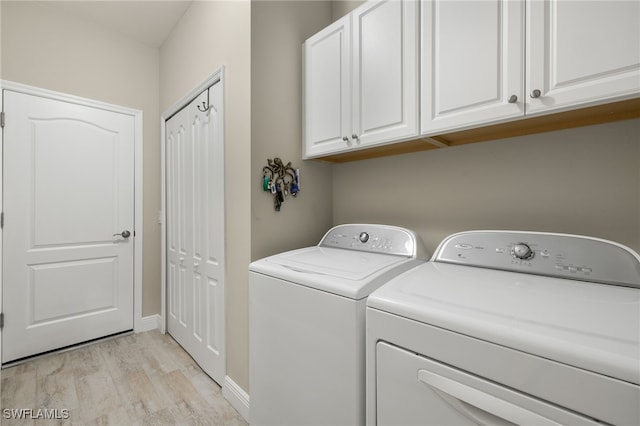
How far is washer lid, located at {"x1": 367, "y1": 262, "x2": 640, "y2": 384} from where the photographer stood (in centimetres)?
56

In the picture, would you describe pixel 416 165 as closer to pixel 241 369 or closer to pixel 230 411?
pixel 241 369

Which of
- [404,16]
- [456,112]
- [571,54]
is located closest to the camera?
A: [571,54]

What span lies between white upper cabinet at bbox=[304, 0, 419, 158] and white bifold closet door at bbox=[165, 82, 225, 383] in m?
0.66

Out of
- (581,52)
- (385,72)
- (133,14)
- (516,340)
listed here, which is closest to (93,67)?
(133,14)

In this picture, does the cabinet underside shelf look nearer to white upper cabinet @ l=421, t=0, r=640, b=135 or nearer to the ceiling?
white upper cabinet @ l=421, t=0, r=640, b=135

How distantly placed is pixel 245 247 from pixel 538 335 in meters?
1.31

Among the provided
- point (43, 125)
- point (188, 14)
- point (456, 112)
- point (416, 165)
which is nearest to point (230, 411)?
point (416, 165)

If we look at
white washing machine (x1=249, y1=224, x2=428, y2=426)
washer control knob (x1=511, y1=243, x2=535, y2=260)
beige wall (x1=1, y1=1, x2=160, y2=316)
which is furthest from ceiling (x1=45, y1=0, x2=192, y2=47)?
washer control knob (x1=511, y1=243, x2=535, y2=260)

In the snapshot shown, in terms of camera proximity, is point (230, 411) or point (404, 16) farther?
point (230, 411)

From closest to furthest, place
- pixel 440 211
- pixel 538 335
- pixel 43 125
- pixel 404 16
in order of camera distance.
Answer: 1. pixel 538 335
2. pixel 404 16
3. pixel 440 211
4. pixel 43 125

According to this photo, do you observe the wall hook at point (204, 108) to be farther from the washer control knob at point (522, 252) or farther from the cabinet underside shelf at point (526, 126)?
the washer control knob at point (522, 252)

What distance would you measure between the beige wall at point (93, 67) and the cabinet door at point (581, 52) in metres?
2.95

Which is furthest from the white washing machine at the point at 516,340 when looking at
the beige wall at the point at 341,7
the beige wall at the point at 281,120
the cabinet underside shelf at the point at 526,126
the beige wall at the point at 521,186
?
the beige wall at the point at 341,7

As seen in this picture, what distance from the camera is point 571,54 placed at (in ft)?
2.88
